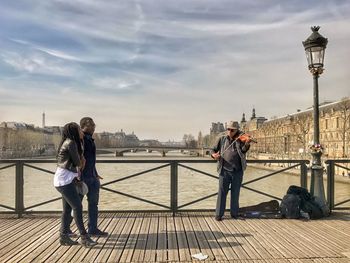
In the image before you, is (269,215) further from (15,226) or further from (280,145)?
(280,145)

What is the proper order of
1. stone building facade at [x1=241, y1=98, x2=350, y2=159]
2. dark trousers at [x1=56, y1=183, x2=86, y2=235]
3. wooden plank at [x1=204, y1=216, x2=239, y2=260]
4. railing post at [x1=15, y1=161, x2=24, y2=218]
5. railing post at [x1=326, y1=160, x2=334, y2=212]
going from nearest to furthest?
wooden plank at [x1=204, y1=216, x2=239, y2=260] < dark trousers at [x1=56, y1=183, x2=86, y2=235] < railing post at [x1=15, y1=161, x2=24, y2=218] < railing post at [x1=326, y1=160, x2=334, y2=212] < stone building facade at [x1=241, y1=98, x2=350, y2=159]

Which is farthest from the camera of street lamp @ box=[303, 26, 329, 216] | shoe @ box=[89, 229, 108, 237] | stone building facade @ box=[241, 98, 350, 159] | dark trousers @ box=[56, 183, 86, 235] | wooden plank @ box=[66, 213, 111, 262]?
stone building facade @ box=[241, 98, 350, 159]

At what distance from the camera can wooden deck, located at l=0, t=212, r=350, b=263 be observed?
581 centimetres

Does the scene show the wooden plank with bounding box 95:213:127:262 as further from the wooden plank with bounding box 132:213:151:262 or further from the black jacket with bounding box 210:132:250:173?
the black jacket with bounding box 210:132:250:173

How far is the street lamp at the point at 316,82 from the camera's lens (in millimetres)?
9000

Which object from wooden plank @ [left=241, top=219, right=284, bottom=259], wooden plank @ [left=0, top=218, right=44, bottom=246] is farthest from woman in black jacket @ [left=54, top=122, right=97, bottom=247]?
wooden plank @ [left=241, top=219, right=284, bottom=259]

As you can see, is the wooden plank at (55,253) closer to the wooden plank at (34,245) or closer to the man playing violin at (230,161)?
the wooden plank at (34,245)

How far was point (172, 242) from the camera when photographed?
6586 millimetres

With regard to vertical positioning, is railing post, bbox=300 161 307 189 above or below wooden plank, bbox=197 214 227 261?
above

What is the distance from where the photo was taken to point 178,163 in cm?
930

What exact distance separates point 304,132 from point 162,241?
74950 mm

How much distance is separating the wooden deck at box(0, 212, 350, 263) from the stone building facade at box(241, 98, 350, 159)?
49645mm

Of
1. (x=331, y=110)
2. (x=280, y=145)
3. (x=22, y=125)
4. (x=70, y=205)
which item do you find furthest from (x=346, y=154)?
(x=22, y=125)

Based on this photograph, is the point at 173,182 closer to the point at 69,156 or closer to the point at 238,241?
the point at 238,241
